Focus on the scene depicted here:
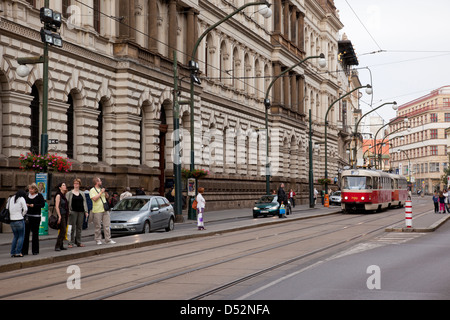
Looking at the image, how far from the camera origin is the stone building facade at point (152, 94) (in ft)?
89.2

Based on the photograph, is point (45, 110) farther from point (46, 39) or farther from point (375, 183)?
point (375, 183)

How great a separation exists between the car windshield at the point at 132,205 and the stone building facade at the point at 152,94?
12.6ft

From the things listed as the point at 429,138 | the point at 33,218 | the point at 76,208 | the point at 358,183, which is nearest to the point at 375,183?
the point at 358,183

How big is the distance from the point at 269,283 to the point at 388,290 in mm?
2005

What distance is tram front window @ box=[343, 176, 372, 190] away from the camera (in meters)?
45.6

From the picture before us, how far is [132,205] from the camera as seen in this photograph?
995 inches

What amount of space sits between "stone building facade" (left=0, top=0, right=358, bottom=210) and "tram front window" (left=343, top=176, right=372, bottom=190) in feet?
26.6

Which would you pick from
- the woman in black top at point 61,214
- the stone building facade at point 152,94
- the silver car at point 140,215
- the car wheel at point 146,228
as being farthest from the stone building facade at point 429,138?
the woman in black top at point 61,214

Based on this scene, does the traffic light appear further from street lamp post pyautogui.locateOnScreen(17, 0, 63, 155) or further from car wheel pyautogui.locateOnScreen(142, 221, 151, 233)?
car wheel pyautogui.locateOnScreen(142, 221, 151, 233)

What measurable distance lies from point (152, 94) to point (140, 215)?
13533mm

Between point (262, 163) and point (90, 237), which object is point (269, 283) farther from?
point (262, 163)

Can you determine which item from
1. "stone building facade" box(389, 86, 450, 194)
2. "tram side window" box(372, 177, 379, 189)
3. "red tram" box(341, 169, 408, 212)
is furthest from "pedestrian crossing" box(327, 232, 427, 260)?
"stone building facade" box(389, 86, 450, 194)

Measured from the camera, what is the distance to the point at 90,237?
2441cm

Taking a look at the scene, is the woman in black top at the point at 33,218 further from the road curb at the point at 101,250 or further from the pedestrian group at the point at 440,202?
the pedestrian group at the point at 440,202
